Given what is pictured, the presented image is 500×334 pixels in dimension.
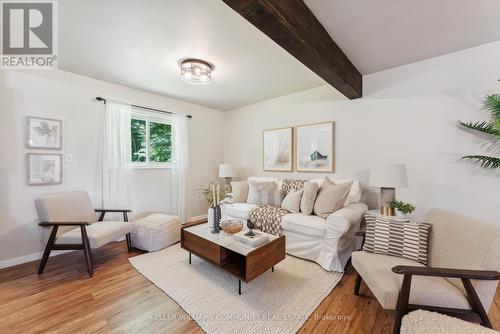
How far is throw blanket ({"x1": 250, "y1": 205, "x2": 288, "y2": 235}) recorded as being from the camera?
2.66 m

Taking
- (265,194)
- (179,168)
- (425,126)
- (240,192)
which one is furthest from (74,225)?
(425,126)

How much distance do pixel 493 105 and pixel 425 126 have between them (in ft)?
1.74

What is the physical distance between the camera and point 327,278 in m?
2.08

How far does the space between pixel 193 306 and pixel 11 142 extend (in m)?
2.82

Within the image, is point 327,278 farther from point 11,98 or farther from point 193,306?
point 11,98

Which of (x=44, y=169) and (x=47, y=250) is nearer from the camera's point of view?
(x=47, y=250)

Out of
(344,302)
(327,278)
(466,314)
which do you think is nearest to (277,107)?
(327,278)

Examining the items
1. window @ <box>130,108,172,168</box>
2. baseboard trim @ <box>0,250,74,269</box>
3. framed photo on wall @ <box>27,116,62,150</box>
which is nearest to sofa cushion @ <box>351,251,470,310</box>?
window @ <box>130,108,172,168</box>

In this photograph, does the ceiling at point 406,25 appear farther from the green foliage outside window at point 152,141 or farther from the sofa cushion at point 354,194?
the green foliage outside window at point 152,141

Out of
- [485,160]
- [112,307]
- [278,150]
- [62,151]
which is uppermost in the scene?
[278,150]

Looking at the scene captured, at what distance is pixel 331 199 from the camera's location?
252 centimetres

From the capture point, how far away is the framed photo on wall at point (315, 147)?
10.3ft

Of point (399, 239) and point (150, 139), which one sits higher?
point (150, 139)

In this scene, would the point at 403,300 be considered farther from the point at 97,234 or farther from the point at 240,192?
the point at 97,234
